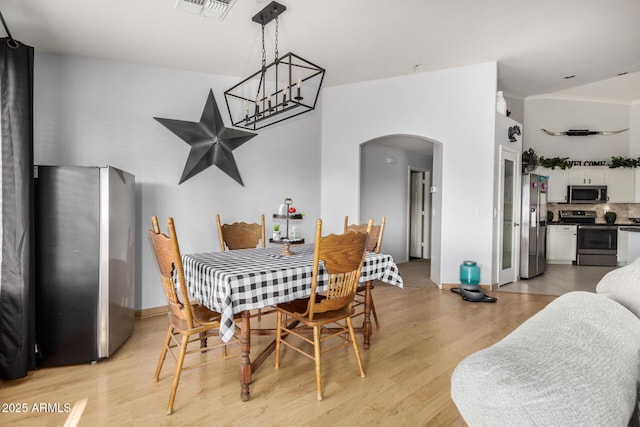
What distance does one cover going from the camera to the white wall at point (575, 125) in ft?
22.7

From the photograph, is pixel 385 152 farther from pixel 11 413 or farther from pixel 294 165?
pixel 11 413

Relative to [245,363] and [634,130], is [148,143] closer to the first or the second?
[245,363]

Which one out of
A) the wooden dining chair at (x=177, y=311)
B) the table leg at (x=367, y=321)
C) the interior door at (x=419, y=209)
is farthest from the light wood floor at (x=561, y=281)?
the wooden dining chair at (x=177, y=311)

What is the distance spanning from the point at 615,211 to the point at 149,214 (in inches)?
340

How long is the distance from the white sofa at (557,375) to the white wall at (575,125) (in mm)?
7313

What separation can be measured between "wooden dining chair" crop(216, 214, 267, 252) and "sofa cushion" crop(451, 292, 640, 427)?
109 inches

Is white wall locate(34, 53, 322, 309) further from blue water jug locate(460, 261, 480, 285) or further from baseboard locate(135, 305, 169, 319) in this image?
blue water jug locate(460, 261, 480, 285)

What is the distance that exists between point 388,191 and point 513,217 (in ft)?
7.13

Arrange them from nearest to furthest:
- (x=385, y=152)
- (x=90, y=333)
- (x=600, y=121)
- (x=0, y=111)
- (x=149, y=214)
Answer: (x=0, y=111) → (x=90, y=333) → (x=149, y=214) → (x=385, y=152) → (x=600, y=121)

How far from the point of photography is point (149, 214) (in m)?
3.66

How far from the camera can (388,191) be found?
21.6 ft

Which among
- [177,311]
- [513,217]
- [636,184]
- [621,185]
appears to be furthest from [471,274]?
[636,184]

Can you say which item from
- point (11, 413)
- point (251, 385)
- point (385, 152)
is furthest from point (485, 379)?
point (385, 152)

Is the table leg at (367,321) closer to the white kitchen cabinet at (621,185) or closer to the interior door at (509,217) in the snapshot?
the interior door at (509,217)
